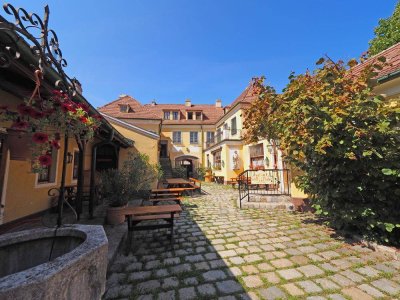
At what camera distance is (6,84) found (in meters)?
2.96

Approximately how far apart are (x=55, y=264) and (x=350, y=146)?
4704 millimetres

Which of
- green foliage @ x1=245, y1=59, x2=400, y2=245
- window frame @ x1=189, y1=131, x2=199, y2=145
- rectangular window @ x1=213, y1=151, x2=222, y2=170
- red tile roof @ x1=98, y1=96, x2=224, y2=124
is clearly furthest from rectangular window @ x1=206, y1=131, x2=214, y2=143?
green foliage @ x1=245, y1=59, x2=400, y2=245

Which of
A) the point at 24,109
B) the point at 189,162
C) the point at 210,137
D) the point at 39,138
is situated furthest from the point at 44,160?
the point at 189,162

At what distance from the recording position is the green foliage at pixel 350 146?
3.75 m

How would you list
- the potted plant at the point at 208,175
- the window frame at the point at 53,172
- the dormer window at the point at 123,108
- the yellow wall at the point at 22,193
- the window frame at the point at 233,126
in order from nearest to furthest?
the yellow wall at the point at 22,193, the window frame at the point at 53,172, the window frame at the point at 233,126, the dormer window at the point at 123,108, the potted plant at the point at 208,175

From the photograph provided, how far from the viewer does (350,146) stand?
387cm

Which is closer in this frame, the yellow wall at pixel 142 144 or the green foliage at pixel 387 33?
the yellow wall at pixel 142 144

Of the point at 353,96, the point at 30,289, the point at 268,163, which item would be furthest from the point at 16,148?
the point at 268,163

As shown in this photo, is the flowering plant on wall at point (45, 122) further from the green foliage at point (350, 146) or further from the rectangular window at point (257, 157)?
the rectangular window at point (257, 157)

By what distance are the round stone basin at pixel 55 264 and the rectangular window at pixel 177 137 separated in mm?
22763

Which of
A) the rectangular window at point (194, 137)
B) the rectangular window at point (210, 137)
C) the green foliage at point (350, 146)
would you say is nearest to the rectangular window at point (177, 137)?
the rectangular window at point (194, 137)

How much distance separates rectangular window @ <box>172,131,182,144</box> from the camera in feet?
80.9

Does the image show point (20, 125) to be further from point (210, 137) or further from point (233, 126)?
point (210, 137)

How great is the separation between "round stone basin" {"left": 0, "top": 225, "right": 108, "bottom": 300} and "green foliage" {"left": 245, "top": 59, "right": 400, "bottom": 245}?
3.89 m
